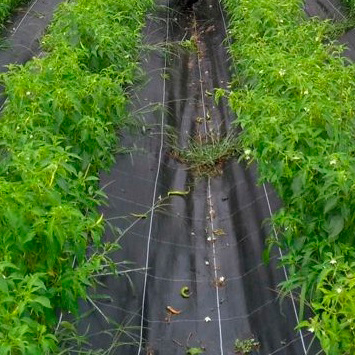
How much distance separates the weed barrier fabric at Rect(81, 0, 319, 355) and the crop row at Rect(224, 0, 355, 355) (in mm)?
499

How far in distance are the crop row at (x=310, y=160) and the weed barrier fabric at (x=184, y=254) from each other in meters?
0.50

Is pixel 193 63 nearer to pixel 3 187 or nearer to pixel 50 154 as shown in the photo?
pixel 50 154

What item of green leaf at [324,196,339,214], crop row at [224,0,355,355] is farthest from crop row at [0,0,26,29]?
green leaf at [324,196,339,214]

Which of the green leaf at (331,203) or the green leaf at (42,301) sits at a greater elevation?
the green leaf at (42,301)

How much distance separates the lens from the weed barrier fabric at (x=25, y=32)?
21.8 ft

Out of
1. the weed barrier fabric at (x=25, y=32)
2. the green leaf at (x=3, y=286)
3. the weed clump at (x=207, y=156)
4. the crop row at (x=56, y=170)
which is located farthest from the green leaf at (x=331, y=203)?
the weed barrier fabric at (x=25, y=32)

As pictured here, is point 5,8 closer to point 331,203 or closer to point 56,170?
point 56,170

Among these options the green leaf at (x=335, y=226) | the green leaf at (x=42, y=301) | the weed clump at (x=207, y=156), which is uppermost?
the green leaf at (x=42, y=301)

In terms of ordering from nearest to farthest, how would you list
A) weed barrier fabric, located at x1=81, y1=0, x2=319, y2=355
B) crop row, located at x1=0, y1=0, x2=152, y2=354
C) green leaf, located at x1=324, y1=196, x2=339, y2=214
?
crop row, located at x1=0, y1=0, x2=152, y2=354 < green leaf, located at x1=324, y1=196, x2=339, y2=214 < weed barrier fabric, located at x1=81, y1=0, x2=319, y2=355

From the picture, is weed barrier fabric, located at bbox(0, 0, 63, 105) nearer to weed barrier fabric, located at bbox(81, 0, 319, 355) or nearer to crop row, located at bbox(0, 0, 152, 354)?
weed barrier fabric, located at bbox(81, 0, 319, 355)

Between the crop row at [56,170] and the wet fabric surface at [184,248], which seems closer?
the crop row at [56,170]

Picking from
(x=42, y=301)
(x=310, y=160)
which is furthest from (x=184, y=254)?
(x=42, y=301)

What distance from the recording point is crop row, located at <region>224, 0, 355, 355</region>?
104 inches

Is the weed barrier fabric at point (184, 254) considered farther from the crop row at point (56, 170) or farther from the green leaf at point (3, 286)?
the green leaf at point (3, 286)
